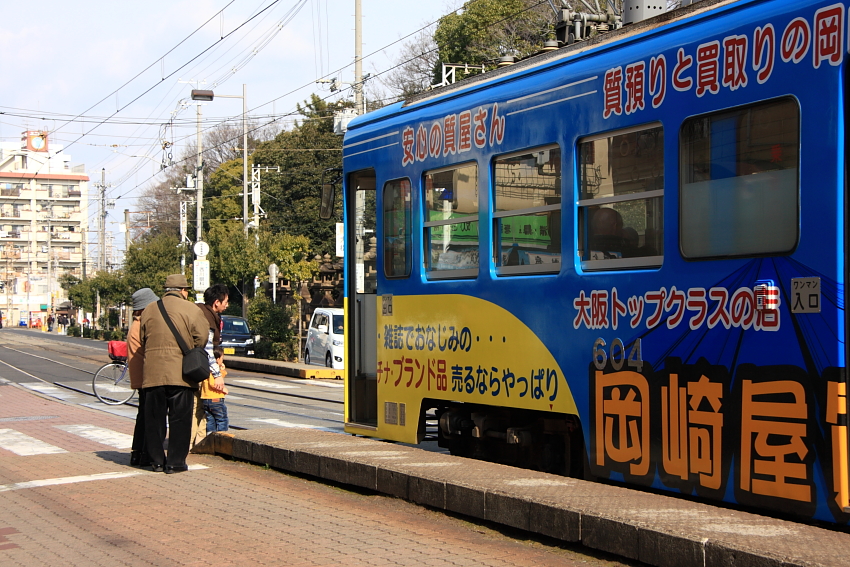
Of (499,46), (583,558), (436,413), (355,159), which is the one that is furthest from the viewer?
(499,46)

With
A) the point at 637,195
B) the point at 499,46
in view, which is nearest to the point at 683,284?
the point at 637,195

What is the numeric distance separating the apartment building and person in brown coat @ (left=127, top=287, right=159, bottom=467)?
435 feet

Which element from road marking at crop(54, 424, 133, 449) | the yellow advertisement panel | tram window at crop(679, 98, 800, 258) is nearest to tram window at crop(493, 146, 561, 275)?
the yellow advertisement panel

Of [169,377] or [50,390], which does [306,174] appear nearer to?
[50,390]

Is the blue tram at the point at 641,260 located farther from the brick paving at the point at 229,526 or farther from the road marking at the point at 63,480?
the road marking at the point at 63,480

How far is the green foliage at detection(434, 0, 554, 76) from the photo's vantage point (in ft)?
111

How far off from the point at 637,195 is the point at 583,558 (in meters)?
2.34

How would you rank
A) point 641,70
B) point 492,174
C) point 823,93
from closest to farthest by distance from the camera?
point 823,93 → point 641,70 → point 492,174

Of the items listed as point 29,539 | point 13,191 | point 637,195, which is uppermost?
point 13,191

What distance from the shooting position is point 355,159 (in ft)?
33.0

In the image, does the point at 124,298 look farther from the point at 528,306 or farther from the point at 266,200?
the point at 528,306

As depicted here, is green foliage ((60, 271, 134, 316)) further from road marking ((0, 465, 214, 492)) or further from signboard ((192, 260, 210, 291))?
road marking ((0, 465, 214, 492))

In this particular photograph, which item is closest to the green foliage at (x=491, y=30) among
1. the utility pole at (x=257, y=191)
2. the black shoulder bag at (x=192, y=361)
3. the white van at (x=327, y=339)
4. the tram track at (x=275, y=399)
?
the white van at (x=327, y=339)

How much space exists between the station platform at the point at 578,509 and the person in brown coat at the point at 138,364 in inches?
58.9
